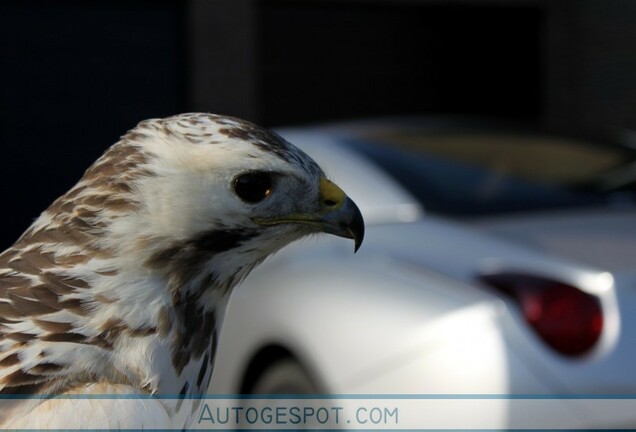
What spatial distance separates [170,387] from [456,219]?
6.46 ft

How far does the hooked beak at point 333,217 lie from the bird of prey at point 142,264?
0.02 m

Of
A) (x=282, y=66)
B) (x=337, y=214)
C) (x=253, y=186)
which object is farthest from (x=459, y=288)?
(x=282, y=66)

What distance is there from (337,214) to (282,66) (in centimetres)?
840

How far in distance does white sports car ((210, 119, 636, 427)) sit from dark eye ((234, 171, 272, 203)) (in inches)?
52.7

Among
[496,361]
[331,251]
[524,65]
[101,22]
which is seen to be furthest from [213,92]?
[496,361]

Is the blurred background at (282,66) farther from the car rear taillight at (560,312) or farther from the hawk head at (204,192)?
the hawk head at (204,192)

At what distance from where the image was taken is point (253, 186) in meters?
1.97

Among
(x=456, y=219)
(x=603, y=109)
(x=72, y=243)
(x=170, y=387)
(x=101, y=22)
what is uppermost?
(x=72, y=243)

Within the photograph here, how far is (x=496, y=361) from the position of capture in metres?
3.08

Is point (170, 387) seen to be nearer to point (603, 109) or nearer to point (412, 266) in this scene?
point (412, 266)

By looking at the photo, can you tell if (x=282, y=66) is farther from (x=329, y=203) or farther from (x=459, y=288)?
(x=329, y=203)

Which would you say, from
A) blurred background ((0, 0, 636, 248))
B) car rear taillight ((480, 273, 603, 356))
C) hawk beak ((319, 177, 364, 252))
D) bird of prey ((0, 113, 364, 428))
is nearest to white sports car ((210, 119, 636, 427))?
car rear taillight ((480, 273, 603, 356))

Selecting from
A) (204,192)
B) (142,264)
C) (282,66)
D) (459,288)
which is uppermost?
(204,192)

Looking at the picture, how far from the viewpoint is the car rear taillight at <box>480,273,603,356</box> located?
312 centimetres
